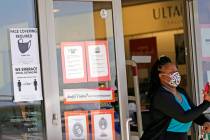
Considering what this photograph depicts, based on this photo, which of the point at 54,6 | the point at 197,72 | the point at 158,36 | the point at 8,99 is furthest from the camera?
the point at 158,36

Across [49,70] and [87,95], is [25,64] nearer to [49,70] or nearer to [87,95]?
[49,70]

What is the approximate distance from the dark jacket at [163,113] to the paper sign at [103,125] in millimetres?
388

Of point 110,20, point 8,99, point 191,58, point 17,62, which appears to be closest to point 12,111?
point 8,99

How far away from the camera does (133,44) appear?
9.75m

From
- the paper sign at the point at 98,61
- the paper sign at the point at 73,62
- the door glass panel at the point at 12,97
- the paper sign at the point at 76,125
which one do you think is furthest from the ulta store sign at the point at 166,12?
the door glass panel at the point at 12,97

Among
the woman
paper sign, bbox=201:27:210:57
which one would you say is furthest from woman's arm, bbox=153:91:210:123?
paper sign, bbox=201:27:210:57

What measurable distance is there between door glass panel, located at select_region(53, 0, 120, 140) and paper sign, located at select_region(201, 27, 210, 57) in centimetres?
144

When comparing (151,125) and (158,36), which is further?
(158,36)

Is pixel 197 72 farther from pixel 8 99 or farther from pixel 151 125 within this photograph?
pixel 8 99

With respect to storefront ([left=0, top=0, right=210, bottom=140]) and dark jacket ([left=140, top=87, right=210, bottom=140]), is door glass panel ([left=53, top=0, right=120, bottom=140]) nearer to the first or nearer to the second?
storefront ([left=0, top=0, right=210, bottom=140])

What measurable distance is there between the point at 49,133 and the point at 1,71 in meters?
0.74

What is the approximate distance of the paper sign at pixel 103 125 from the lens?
17.4 feet

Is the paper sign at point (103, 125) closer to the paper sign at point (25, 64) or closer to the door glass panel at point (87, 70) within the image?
the door glass panel at point (87, 70)

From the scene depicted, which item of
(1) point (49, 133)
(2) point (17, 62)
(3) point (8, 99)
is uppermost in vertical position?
(2) point (17, 62)
